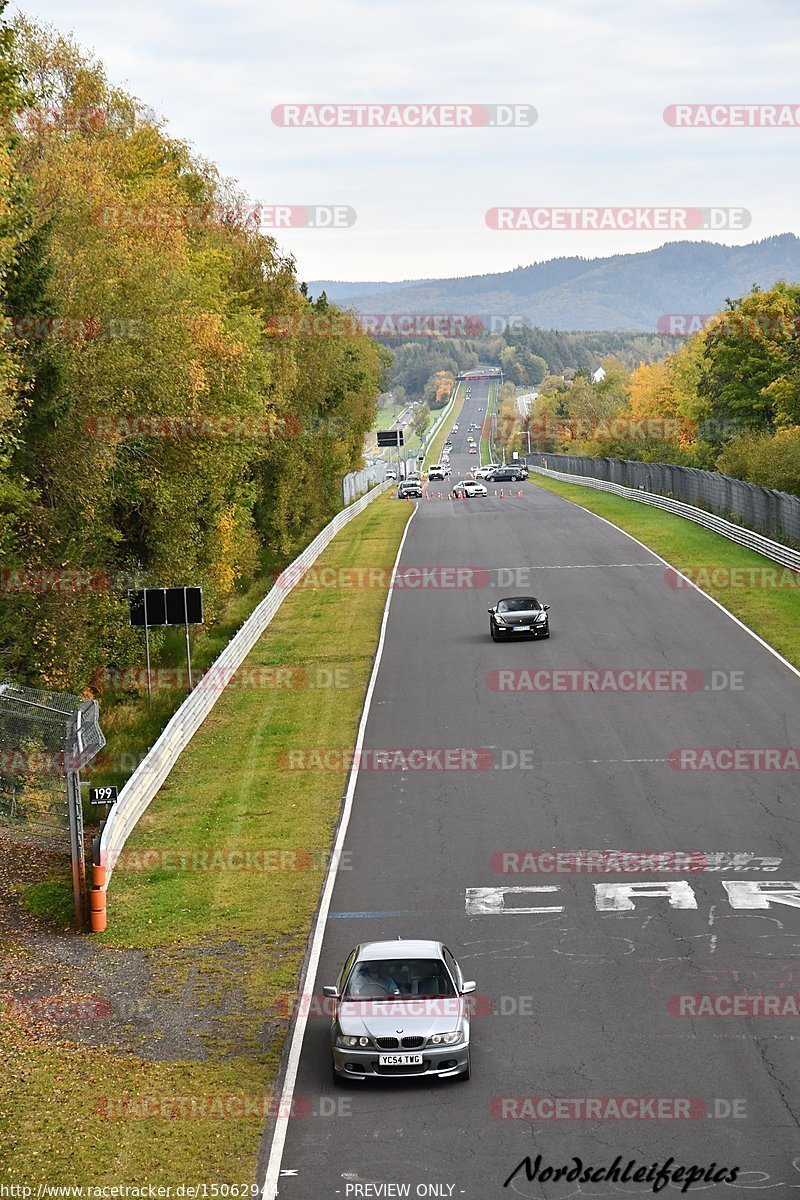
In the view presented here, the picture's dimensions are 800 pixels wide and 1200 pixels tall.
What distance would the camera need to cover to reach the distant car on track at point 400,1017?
1481 cm

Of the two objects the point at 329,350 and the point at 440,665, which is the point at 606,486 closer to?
the point at 329,350

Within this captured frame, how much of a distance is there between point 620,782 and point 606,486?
71110 millimetres

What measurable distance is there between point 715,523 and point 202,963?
166 feet

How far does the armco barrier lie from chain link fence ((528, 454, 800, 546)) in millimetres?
20901

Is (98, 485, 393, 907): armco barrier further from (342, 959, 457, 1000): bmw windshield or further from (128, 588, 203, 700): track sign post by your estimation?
(342, 959, 457, 1000): bmw windshield

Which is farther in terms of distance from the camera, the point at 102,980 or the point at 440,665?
the point at 440,665

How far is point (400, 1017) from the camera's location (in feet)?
49.9

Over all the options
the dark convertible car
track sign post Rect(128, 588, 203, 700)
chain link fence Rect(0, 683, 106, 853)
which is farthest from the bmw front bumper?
→ the dark convertible car

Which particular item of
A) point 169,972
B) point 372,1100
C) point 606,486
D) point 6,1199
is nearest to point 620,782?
point 169,972

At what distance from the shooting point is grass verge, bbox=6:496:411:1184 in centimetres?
1400

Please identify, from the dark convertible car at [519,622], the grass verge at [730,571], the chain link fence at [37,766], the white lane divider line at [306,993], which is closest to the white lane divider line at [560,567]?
the grass verge at [730,571]

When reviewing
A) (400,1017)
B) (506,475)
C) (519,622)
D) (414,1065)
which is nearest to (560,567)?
(519,622)

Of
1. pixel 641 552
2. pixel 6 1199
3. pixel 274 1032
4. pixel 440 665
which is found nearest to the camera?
pixel 6 1199

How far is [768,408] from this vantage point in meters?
94.2
